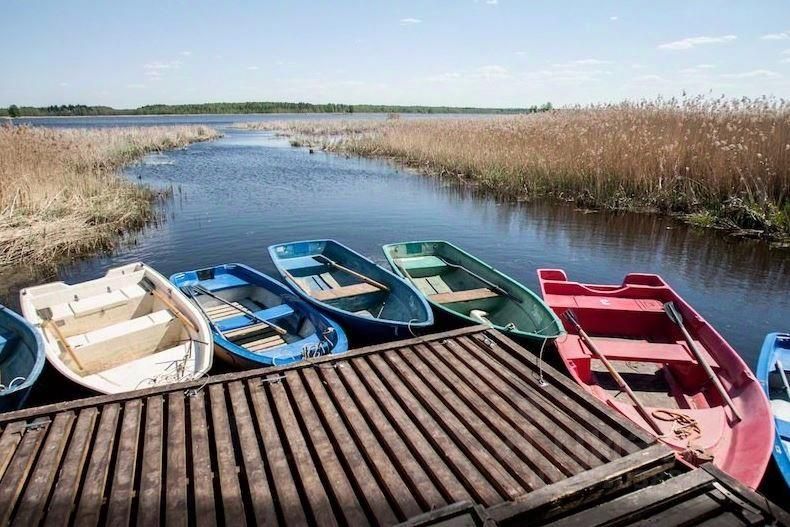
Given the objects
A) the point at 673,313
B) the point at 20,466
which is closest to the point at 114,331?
the point at 20,466

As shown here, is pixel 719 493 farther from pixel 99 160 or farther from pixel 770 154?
pixel 99 160

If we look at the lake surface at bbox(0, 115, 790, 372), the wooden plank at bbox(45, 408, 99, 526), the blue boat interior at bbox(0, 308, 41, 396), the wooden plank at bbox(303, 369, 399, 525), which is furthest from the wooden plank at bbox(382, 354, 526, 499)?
the lake surface at bbox(0, 115, 790, 372)

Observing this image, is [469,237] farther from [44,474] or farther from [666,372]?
[44,474]

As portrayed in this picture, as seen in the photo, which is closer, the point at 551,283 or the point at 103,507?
the point at 103,507

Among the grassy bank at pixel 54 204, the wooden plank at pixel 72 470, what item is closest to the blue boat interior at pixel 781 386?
the wooden plank at pixel 72 470

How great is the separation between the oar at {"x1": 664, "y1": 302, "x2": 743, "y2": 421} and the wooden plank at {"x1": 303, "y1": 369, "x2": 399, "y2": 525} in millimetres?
3143

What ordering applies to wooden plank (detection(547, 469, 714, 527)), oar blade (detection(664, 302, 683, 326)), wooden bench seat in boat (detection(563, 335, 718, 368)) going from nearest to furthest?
wooden plank (detection(547, 469, 714, 527)), wooden bench seat in boat (detection(563, 335, 718, 368)), oar blade (detection(664, 302, 683, 326))

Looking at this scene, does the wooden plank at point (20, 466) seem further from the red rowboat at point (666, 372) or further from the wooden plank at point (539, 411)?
the red rowboat at point (666, 372)

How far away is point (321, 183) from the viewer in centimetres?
1875

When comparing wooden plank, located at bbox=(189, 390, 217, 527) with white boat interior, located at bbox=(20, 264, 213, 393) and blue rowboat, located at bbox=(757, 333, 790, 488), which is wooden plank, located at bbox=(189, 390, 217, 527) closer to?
white boat interior, located at bbox=(20, 264, 213, 393)

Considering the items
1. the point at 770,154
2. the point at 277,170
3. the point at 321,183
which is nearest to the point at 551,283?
the point at 770,154

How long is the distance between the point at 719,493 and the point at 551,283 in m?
3.83

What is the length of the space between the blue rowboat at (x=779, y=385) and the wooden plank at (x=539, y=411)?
1.31 meters

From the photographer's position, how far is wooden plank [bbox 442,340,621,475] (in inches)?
133
